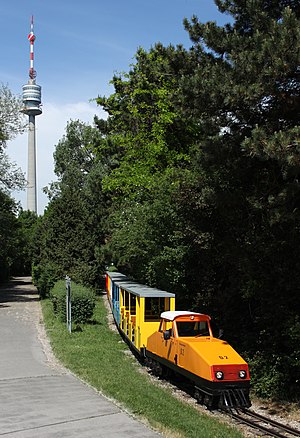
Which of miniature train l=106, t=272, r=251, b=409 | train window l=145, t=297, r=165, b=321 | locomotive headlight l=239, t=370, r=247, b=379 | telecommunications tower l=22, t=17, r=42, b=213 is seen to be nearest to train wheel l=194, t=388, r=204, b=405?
miniature train l=106, t=272, r=251, b=409

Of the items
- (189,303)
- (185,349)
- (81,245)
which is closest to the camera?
(185,349)

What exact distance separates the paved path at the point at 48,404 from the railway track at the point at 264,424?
345 cm

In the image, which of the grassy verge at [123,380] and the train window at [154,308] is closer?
the grassy verge at [123,380]

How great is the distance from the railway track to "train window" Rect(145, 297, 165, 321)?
16.1ft

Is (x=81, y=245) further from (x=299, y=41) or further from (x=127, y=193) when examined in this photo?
(x=299, y=41)

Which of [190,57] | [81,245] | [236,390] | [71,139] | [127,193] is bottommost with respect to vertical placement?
[236,390]

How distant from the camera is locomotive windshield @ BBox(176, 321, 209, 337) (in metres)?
14.5

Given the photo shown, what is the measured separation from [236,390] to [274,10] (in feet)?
31.4

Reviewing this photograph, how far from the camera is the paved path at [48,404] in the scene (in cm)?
837

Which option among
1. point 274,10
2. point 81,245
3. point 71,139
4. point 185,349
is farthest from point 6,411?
point 71,139

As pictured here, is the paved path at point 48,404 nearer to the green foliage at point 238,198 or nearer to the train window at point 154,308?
the train window at point 154,308

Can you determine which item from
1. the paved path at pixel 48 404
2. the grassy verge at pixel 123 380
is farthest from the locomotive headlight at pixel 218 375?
the paved path at pixel 48 404

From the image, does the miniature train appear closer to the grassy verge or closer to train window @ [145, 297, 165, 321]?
train window @ [145, 297, 165, 321]

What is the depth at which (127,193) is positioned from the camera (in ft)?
99.3
